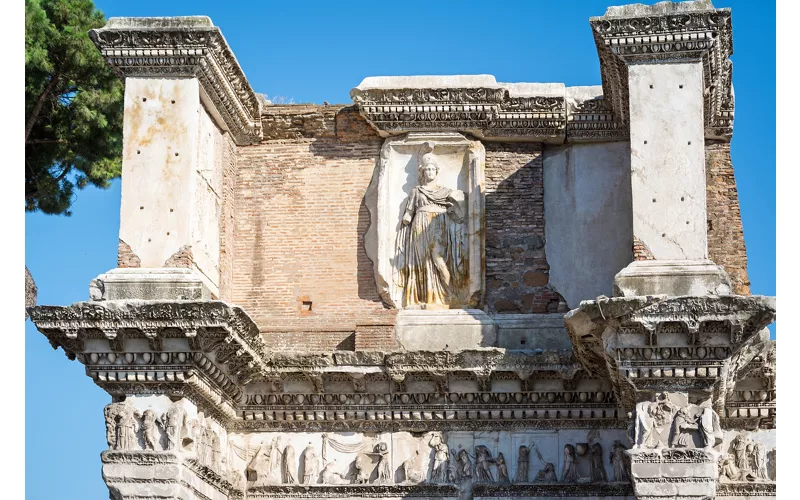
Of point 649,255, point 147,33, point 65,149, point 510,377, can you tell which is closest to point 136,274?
point 147,33

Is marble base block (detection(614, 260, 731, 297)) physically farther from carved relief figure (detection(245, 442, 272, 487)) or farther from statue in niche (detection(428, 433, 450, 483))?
carved relief figure (detection(245, 442, 272, 487))

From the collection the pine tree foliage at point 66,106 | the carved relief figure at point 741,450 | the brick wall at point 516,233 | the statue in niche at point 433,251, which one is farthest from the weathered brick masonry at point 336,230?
the pine tree foliage at point 66,106

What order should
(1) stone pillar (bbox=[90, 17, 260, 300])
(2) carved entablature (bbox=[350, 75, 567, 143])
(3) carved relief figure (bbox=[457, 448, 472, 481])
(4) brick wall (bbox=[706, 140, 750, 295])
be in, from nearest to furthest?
(1) stone pillar (bbox=[90, 17, 260, 300]) < (3) carved relief figure (bbox=[457, 448, 472, 481]) < (4) brick wall (bbox=[706, 140, 750, 295]) < (2) carved entablature (bbox=[350, 75, 567, 143])

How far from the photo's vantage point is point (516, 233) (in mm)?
13219

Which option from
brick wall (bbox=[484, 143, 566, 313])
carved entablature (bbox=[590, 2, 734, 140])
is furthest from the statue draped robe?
carved entablature (bbox=[590, 2, 734, 140])

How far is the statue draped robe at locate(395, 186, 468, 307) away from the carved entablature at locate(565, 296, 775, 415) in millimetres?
1703

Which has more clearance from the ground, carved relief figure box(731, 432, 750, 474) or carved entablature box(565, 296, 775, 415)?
carved entablature box(565, 296, 775, 415)

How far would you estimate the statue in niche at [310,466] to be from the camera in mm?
12617

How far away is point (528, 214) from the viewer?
13.3m

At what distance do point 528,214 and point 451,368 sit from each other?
1.75m

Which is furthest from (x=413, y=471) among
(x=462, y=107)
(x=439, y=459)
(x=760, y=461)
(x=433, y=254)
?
(x=462, y=107)

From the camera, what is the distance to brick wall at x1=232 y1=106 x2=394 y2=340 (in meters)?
13.1

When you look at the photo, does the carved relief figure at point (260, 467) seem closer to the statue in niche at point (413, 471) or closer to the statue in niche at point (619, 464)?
the statue in niche at point (413, 471)

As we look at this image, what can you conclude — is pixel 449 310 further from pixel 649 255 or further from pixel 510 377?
pixel 649 255
